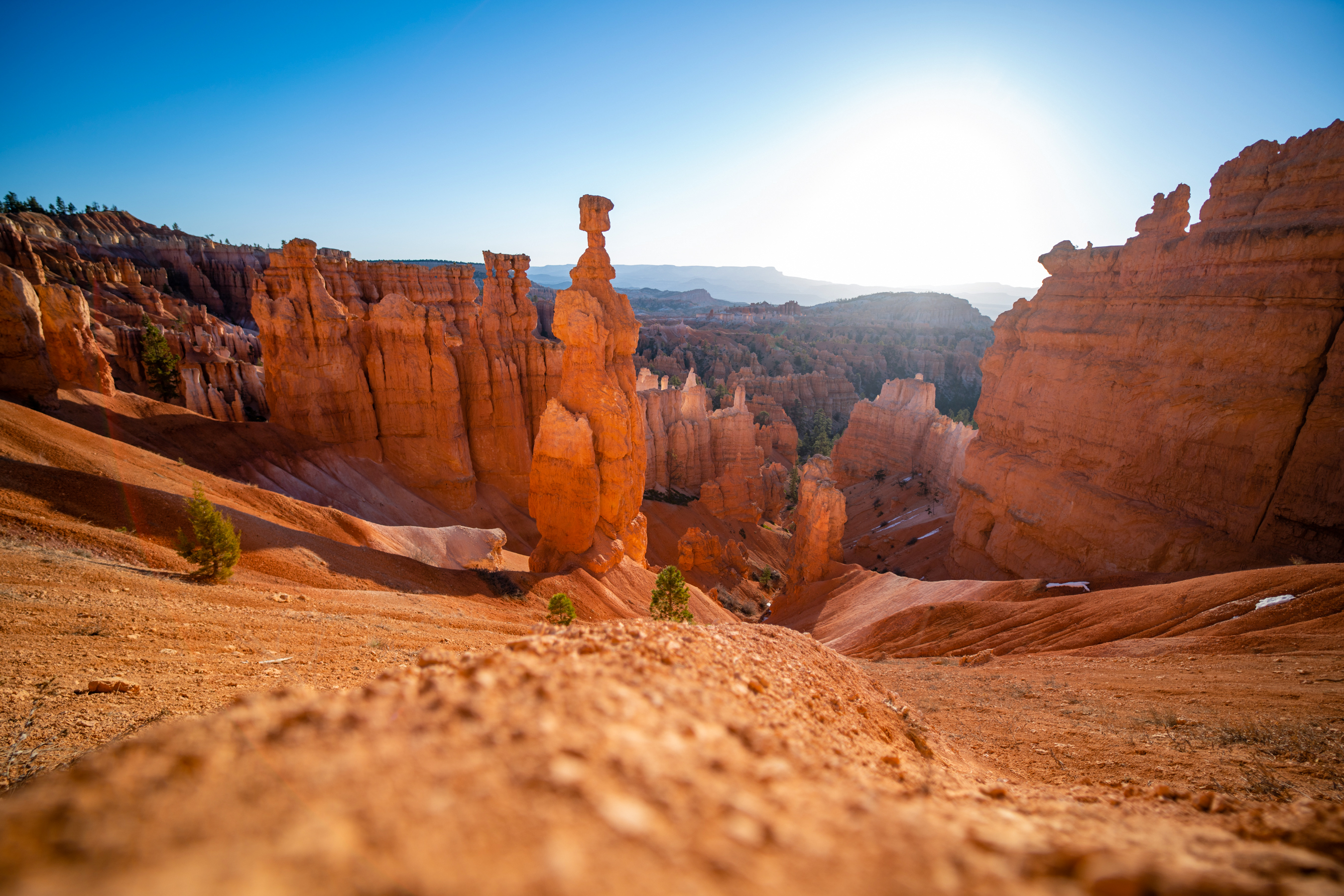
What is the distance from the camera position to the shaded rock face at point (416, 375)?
26672 mm

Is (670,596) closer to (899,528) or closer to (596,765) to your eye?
(596,765)

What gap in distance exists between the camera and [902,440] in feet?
163

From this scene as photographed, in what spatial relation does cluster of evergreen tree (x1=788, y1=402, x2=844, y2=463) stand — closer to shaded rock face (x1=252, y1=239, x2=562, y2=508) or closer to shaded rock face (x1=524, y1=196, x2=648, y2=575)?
shaded rock face (x1=252, y1=239, x2=562, y2=508)

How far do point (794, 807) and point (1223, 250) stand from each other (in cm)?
2613

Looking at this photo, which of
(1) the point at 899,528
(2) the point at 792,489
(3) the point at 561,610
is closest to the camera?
(3) the point at 561,610

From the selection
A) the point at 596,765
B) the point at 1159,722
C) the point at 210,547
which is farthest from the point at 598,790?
the point at 210,547

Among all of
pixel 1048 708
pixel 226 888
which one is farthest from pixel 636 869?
pixel 1048 708

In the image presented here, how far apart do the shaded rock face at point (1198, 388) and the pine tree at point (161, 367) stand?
145ft

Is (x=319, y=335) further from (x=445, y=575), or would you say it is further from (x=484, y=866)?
(x=484, y=866)

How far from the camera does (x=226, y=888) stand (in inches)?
68.9

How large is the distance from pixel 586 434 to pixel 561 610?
7593mm

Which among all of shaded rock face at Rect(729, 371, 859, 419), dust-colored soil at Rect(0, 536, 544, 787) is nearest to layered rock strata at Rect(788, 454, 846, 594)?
dust-colored soil at Rect(0, 536, 544, 787)

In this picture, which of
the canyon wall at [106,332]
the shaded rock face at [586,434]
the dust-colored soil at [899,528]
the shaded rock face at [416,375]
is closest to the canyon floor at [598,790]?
the shaded rock face at [586,434]

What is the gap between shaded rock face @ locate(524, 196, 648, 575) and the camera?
2055 centimetres
